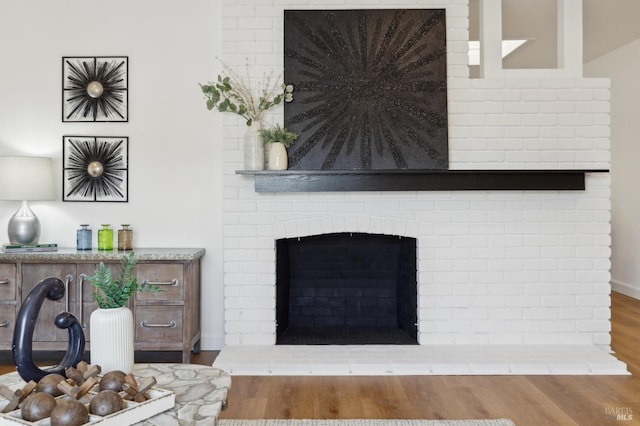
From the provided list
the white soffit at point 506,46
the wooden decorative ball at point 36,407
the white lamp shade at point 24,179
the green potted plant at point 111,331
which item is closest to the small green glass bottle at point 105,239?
the white lamp shade at point 24,179

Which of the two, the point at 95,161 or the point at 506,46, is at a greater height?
the point at 506,46

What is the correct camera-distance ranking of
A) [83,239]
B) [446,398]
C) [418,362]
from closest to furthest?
[446,398] → [418,362] → [83,239]

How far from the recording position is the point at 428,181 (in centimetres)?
325

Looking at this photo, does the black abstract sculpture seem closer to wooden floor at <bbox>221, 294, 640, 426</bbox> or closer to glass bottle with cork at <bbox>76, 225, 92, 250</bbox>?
wooden floor at <bbox>221, 294, 640, 426</bbox>

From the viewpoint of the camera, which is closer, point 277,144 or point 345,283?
point 277,144

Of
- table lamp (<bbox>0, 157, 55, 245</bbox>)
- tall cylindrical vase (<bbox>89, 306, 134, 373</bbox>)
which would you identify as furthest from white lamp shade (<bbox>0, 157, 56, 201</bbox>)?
tall cylindrical vase (<bbox>89, 306, 134, 373</bbox>)

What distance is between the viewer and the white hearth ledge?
2975mm

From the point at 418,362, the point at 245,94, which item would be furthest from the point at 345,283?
the point at 245,94

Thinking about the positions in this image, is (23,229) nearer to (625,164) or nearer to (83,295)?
(83,295)

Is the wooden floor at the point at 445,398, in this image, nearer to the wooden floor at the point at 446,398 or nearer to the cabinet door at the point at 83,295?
the wooden floor at the point at 446,398

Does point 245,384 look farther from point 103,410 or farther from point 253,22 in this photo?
point 253,22

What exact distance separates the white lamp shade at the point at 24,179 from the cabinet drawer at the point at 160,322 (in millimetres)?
991

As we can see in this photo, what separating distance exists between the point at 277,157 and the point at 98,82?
135 cm

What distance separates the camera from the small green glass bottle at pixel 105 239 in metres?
3.35
